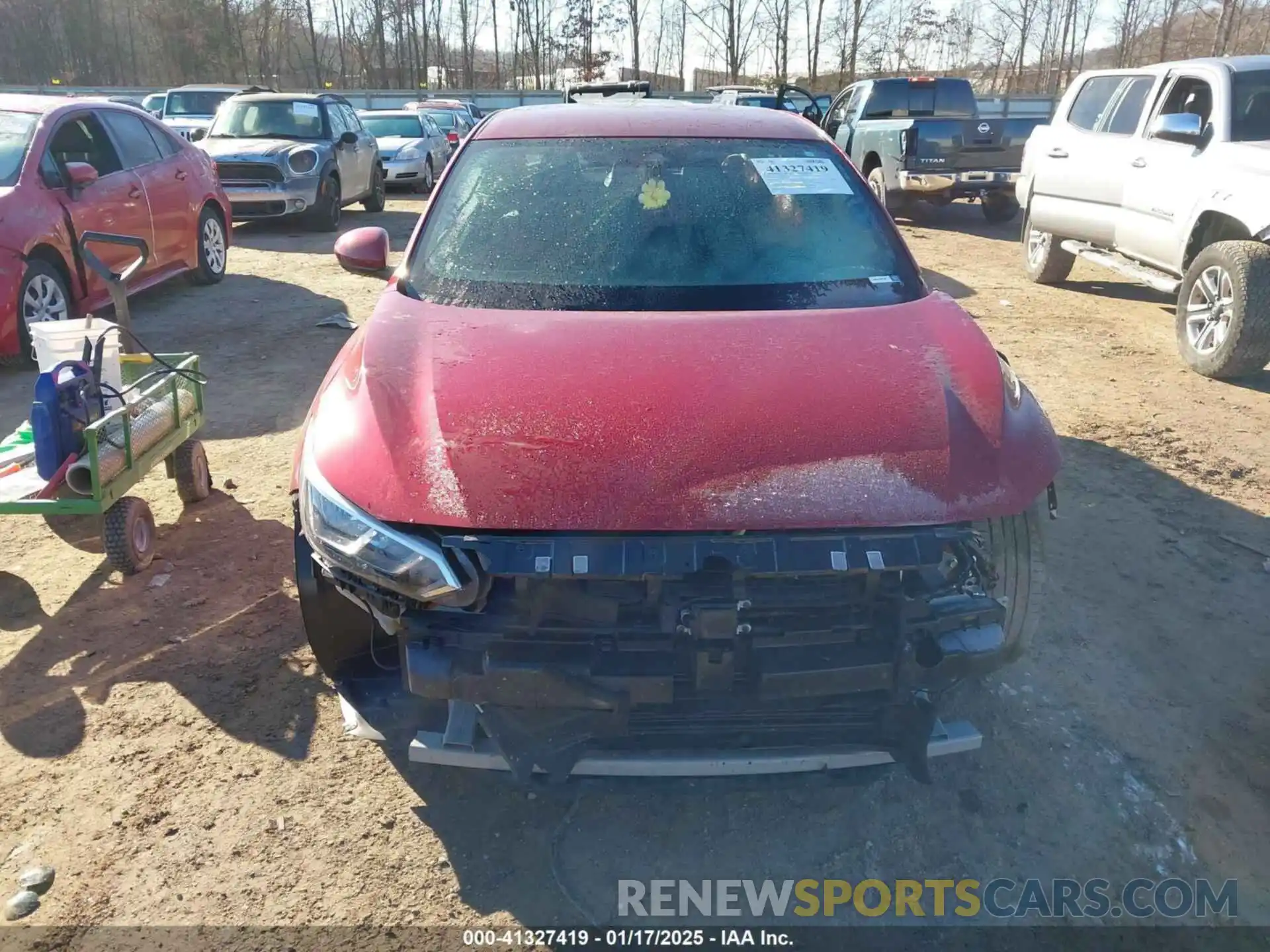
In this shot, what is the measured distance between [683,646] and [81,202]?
656 centimetres

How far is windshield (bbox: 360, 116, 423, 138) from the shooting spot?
16.7 m

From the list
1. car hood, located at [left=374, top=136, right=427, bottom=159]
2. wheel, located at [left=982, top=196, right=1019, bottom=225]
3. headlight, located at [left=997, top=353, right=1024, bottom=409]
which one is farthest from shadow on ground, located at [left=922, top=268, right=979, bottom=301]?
car hood, located at [left=374, top=136, right=427, bottom=159]

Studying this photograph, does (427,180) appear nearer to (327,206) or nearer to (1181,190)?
(327,206)

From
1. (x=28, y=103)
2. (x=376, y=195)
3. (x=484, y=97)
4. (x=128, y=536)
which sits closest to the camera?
(x=128, y=536)

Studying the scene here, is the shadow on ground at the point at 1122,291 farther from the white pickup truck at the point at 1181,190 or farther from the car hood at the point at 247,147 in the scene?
the car hood at the point at 247,147

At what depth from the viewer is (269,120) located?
481 inches

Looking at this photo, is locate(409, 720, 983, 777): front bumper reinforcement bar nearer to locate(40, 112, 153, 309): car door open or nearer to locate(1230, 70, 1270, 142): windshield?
locate(40, 112, 153, 309): car door open

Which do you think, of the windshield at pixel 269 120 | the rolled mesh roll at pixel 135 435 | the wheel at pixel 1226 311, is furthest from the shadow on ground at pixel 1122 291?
the windshield at pixel 269 120

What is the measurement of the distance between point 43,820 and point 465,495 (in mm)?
1535

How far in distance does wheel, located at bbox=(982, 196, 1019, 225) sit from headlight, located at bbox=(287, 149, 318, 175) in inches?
351

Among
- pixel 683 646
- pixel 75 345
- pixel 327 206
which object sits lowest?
pixel 327 206

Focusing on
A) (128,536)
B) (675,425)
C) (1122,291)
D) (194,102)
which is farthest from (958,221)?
(194,102)

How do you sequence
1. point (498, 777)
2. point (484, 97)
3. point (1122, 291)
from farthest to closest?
point (484, 97) < point (1122, 291) < point (498, 777)

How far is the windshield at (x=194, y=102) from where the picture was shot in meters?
16.3
